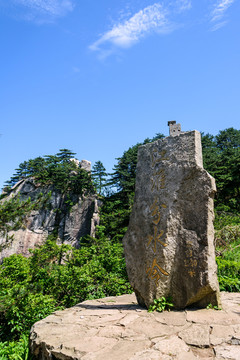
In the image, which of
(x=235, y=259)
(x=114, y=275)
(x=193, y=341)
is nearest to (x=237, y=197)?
(x=235, y=259)

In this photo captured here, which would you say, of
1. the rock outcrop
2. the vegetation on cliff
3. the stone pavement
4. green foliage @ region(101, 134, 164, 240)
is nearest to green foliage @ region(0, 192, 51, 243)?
the vegetation on cliff

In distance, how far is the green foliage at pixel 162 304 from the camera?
3.26 m

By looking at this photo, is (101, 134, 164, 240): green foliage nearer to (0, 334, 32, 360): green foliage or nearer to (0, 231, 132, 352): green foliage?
(0, 231, 132, 352): green foliage

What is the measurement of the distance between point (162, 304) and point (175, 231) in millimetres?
930

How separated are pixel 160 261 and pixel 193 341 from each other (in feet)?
3.54

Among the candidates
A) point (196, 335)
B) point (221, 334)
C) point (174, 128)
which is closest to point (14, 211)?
point (174, 128)

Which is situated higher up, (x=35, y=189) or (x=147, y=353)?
(x=35, y=189)

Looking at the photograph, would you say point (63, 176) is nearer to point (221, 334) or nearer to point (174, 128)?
point (174, 128)

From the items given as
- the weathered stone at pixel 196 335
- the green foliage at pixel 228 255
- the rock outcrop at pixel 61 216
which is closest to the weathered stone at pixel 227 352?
the weathered stone at pixel 196 335

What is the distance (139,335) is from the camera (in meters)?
2.58

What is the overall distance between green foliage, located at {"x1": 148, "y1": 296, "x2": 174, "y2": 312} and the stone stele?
0.16ft

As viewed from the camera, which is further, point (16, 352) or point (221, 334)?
point (16, 352)

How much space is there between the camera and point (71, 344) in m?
2.45

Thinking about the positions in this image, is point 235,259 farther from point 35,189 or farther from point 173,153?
point 35,189
